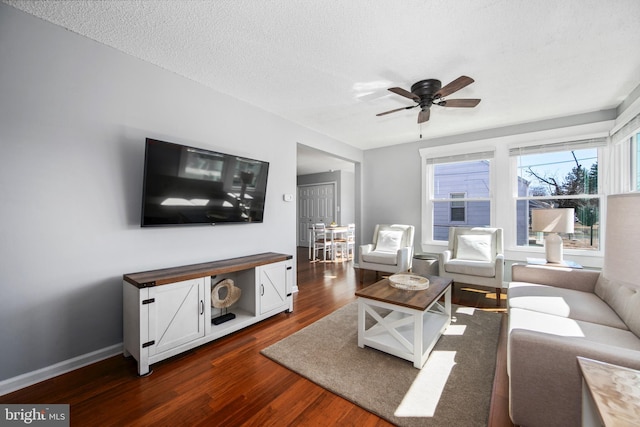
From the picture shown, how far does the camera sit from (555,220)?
114 inches

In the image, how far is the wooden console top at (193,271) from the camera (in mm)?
1942

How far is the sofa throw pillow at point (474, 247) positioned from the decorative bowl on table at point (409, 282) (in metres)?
1.59

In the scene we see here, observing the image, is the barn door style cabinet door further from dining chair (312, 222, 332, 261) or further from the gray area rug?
dining chair (312, 222, 332, 261)

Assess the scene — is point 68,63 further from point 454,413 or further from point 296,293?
point 454,413

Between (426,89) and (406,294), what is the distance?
198cm

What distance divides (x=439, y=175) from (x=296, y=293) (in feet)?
10.6

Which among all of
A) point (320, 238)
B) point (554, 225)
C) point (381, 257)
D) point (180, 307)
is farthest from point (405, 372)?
point (320, 238)

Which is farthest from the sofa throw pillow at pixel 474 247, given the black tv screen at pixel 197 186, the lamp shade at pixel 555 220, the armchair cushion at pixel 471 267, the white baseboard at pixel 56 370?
the white baseboard at pixel 56 370

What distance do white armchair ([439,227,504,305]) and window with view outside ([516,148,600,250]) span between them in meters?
0.66

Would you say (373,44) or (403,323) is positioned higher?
(373,44)

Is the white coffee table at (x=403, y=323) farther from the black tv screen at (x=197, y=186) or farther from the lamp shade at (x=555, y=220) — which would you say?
the black tv screen at (x=197, y=186)

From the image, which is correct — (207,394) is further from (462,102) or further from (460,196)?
(460,196)

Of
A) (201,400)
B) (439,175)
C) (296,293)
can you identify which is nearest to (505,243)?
(439,175)

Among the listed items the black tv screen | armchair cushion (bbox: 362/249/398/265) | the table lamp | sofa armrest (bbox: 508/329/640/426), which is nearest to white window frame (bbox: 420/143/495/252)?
armchair cushion (bbox: 362/249/398/265)
